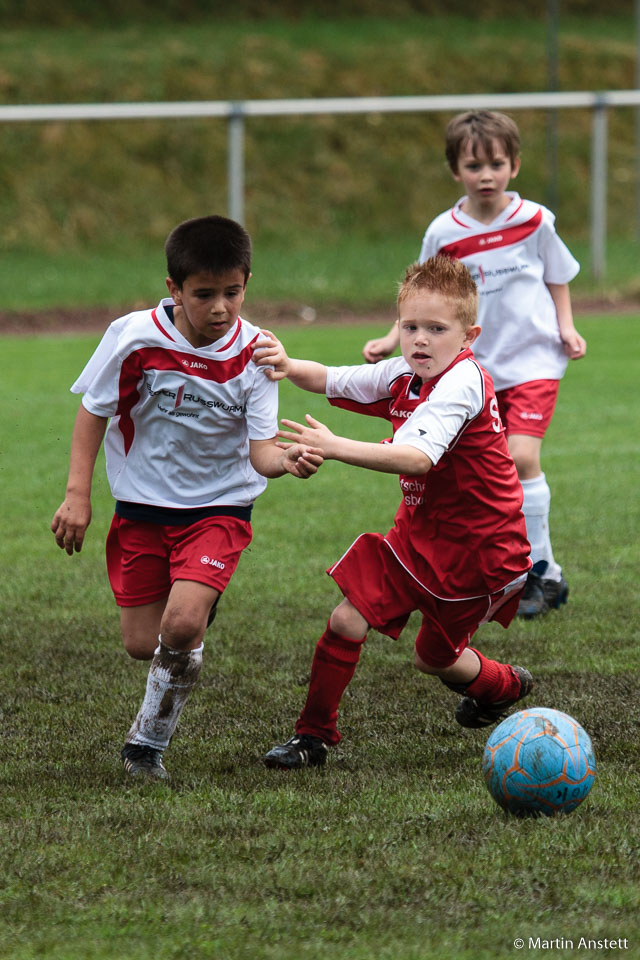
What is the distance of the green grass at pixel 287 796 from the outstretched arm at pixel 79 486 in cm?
64

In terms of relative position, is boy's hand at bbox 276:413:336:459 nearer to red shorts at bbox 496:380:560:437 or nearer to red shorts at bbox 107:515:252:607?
red shorts at bbox 107:515:252:607

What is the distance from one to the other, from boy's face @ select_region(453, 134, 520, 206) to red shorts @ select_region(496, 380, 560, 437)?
0.82 metres

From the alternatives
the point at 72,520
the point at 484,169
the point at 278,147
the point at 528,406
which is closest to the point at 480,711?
the point at 72,520

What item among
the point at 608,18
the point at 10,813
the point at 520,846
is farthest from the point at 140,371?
the point at 608,18

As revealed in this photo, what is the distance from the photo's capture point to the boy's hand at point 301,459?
376 centimetres

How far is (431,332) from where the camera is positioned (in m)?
4.04

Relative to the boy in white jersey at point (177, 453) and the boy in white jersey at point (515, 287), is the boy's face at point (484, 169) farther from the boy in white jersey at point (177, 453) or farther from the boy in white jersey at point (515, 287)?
the boy in white jersey at point (177, 453)

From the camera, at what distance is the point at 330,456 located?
3.72 metres

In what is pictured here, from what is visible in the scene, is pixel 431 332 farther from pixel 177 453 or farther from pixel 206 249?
pixel 177 453

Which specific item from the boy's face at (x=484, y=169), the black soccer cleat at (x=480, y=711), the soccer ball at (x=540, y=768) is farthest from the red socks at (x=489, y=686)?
the boy's face at (x=484, y=169)

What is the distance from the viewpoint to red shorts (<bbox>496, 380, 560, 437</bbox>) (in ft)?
19.8

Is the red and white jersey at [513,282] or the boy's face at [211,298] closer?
the boy's face at [211,298]

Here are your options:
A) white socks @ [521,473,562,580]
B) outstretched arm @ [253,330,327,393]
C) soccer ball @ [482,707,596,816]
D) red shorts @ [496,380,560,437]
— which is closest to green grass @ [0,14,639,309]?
red shorts @ [496,380,560,437]

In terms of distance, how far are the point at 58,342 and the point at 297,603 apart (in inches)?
352
